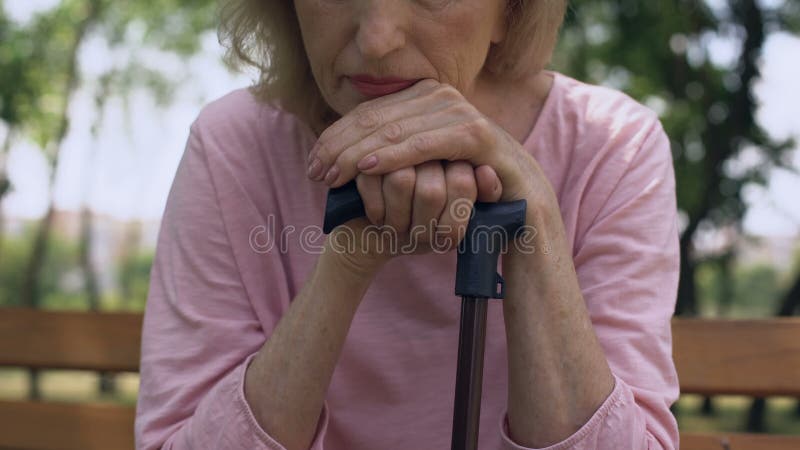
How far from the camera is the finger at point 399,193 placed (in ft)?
4.18

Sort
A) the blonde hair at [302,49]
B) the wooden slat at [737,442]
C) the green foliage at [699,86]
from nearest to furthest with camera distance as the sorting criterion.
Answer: the blonde hair at [302,49]
the wooden slat at [737,442]
the green foliage at [699,86]

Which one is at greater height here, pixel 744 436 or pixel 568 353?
pixel 568 353

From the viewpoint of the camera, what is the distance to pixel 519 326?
1.37 m

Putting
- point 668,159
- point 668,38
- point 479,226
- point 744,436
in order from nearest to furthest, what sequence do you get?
point 479,226 < point 668,159 < point 744,436 < point 668,38

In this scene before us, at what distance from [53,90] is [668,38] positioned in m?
6.97

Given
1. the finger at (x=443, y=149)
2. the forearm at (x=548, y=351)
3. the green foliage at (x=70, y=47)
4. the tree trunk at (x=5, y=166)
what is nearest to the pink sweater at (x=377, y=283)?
the forearm at (x=548, y=351)

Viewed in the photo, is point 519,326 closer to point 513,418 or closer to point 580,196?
point 513,418

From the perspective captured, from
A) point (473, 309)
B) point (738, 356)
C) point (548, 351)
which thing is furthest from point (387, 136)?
point (738, 356)

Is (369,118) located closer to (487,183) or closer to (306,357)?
(487,183)

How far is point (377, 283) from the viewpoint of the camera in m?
1.68

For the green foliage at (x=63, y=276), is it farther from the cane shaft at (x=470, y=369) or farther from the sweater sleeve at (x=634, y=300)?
the cane shaft at (x=470, y=369)

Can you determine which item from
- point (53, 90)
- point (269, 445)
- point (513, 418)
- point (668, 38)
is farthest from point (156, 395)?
point (53, 90)

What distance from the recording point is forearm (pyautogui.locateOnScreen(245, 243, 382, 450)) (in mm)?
1382

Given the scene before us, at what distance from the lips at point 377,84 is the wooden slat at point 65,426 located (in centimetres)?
131
